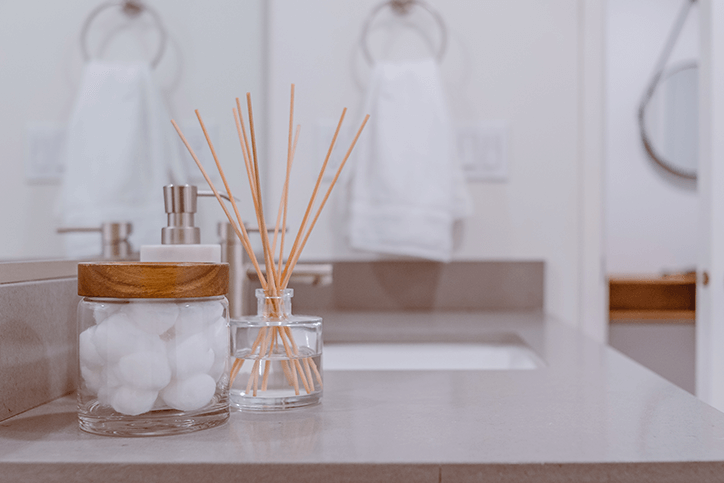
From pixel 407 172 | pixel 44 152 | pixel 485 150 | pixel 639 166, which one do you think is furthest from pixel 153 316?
pixel 639 166

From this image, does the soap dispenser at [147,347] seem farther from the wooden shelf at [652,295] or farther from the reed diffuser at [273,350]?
the wooden shelf at [652,295]

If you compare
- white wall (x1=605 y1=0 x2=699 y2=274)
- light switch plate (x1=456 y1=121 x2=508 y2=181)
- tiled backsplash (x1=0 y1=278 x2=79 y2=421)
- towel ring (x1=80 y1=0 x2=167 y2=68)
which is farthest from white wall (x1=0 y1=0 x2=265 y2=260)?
white wall (x1=605 y1=0 x2=699 y2=274)

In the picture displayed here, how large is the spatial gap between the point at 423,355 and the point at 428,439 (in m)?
0.60

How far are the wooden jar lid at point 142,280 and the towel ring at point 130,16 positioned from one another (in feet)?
1.93

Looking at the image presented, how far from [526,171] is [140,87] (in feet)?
2.68

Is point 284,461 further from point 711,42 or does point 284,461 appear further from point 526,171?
point 711,42

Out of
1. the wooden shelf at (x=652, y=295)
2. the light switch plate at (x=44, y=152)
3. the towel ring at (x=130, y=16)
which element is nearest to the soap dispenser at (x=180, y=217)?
the light switch plate at (x=44, y=152)

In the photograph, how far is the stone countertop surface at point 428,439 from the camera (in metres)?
0.39

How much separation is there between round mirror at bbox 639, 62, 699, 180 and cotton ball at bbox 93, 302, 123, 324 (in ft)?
7.66

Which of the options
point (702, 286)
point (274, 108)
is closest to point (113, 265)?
point (274, 108)

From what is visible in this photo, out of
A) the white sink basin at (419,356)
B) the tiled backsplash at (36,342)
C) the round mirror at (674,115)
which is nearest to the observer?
the tiled backsplash at (36,342)

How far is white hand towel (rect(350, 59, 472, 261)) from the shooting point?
127cm

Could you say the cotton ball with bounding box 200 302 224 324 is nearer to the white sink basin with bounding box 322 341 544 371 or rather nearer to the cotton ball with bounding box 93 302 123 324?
the cotton ball with bounding box 93 302 123 324
